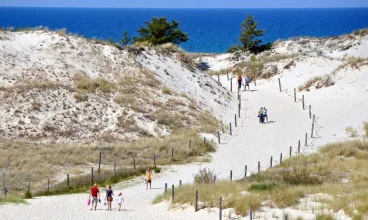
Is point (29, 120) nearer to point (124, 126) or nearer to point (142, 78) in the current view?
point (124, 126)

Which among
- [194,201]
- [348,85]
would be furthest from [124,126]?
[348,85]

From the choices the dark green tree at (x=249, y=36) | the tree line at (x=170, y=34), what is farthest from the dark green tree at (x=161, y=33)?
the dark green tree at (x=249, y=36)

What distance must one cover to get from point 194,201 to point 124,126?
16.5 metres

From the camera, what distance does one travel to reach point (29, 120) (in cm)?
3725

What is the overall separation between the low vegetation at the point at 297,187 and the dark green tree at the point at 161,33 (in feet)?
113

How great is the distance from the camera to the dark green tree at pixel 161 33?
6475cm

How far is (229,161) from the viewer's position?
34719 mm

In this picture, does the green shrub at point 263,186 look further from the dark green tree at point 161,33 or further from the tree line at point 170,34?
the dark green tree at point 161,33

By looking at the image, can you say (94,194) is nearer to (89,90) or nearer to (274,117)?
(89,90)

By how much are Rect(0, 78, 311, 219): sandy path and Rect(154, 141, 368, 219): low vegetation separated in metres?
1.21

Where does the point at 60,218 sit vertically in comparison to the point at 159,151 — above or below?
below

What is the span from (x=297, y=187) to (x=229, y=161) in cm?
1046

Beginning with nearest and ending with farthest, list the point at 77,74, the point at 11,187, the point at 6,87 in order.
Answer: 1. the point at 11,187
2. the point at 6,87
3. the point at 77,74

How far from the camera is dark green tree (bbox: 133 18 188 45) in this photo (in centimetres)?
6475
